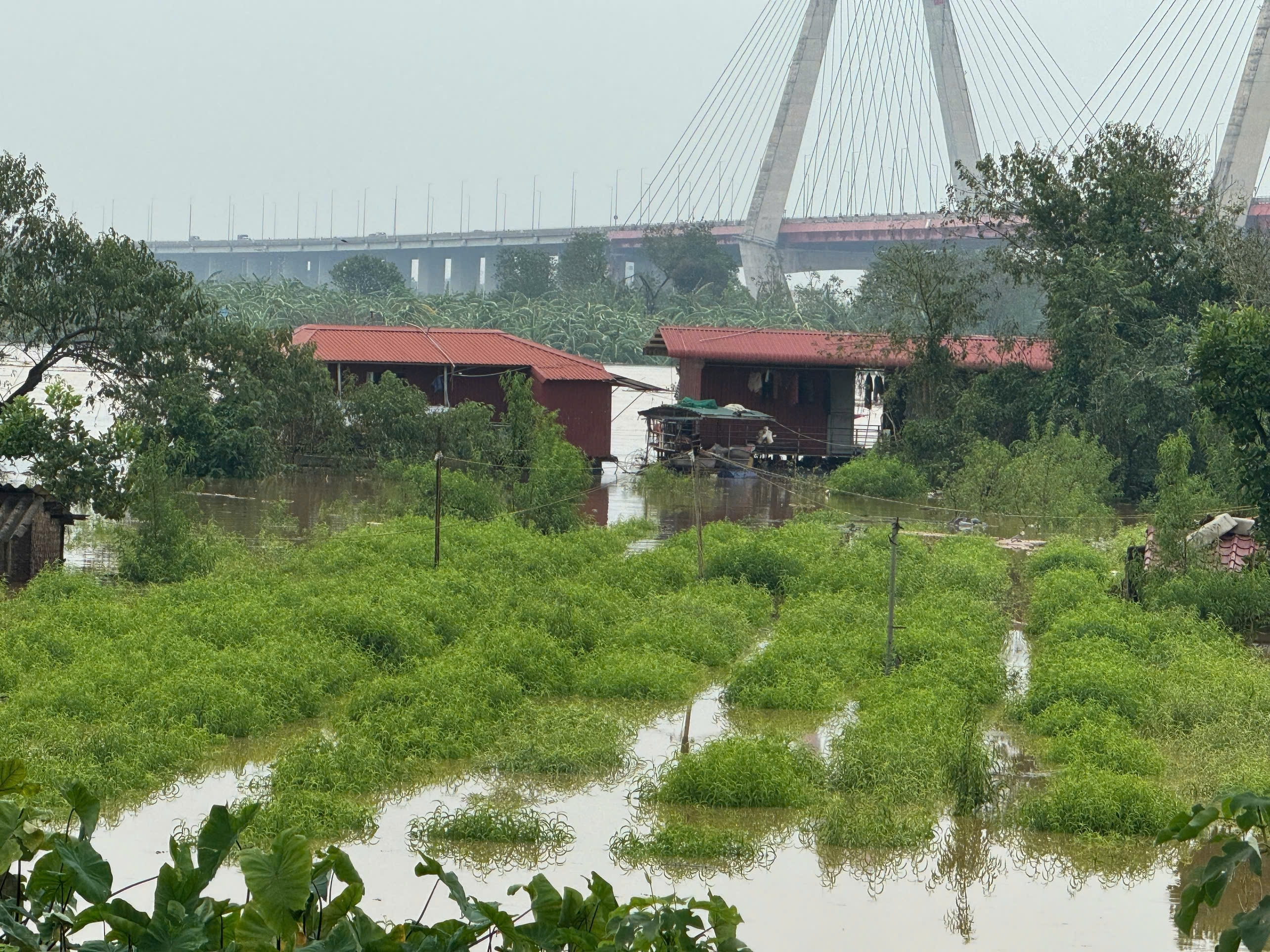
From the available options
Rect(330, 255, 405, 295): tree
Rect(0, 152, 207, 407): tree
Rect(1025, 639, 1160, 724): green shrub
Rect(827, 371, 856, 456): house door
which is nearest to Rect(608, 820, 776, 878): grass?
Rect(1025, 639, 1160, 724): green shrub

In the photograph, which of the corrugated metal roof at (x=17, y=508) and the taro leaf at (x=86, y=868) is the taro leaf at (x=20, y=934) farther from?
the corrugated metal roof at (x=17, y=508)

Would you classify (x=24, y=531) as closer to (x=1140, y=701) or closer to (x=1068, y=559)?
→ (x=1140, y=701)

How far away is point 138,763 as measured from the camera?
9.27 metres

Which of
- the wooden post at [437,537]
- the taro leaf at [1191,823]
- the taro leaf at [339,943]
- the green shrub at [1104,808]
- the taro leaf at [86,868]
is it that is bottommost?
the green shrub at [1104,808]

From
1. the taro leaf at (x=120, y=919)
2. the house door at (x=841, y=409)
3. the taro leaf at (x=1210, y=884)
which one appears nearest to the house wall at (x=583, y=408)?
the house door at (x=841, y=409)

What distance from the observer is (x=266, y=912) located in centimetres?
322

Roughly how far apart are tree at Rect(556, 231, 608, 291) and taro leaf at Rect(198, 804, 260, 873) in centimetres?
6552

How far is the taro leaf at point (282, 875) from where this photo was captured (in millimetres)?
3207

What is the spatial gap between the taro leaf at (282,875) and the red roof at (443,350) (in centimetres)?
2339

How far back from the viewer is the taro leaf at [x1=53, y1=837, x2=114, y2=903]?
3352mm

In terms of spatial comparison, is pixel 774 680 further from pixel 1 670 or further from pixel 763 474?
pixel 763 474

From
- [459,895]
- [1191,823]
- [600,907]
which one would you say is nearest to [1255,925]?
[1191,823]

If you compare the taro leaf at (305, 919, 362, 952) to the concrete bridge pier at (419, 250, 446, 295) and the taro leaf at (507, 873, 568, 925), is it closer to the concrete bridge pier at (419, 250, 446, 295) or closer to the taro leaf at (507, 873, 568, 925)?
the taro leaf at (507, 873, 568, 925)

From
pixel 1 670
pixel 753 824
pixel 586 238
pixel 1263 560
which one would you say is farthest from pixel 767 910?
pixel 586 238
